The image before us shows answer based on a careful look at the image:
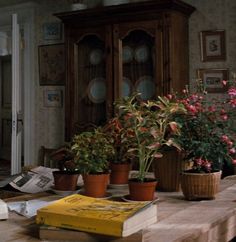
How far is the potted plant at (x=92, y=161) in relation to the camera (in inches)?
59.4

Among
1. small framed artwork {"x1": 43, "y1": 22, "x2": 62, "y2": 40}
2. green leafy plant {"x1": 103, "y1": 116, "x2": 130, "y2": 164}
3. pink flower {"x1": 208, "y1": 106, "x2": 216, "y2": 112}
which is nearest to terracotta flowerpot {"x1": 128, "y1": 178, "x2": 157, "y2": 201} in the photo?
green leafy plant {"x1": 103, "y1": 116, "x2": 130, "y2": 164}

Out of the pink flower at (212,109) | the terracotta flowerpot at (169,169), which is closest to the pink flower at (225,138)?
the pink flower at (212,109)

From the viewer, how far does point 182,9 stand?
11.0 ft

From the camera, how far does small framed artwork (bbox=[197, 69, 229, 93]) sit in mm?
3441

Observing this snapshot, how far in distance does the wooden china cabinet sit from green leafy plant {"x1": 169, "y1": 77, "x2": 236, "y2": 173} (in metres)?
1.63

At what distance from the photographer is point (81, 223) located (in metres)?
1.09

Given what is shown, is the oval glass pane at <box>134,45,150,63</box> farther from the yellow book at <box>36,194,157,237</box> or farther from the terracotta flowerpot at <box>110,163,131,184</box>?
the yellow book at <box>36,194,157,237</box>

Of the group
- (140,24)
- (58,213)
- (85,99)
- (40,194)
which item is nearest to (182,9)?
(140,24)

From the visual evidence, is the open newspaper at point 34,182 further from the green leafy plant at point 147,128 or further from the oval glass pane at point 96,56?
the oval glass pane at point 96,56

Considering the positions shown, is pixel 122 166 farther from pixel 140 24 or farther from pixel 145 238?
pixel 140 24

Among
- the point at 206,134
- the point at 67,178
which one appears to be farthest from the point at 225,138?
the point at 67,178

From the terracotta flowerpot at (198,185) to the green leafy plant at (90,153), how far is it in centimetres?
30

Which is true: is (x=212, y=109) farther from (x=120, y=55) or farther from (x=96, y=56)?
Answer: (x=96, y=56)

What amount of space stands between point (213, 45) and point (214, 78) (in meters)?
0.27
